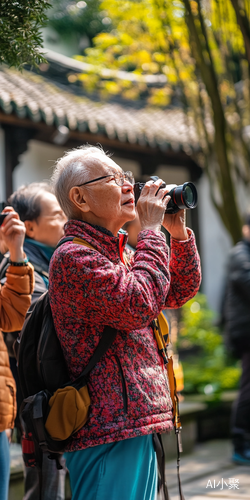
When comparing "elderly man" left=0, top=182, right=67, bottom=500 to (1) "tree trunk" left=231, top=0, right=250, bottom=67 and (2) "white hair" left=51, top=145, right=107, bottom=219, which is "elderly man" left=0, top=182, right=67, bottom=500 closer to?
(2) "white hair" left=51, top=145, right=107, bottom=219

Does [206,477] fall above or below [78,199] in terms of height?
below

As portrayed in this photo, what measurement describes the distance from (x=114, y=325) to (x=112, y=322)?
13 mm

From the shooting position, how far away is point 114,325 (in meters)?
1.66

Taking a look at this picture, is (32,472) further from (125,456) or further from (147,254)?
(147,254)

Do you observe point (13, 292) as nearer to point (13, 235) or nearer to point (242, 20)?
point (13, 235)

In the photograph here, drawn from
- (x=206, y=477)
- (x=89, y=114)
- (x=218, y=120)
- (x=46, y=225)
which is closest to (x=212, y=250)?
(x=89, y=114)

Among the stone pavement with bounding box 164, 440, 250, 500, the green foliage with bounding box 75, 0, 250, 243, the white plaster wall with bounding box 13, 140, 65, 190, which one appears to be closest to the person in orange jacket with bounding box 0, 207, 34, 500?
the stone pavement with bounding box 164, 440, 250, 500

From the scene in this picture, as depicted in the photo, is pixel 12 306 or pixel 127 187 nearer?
pixel 127 187

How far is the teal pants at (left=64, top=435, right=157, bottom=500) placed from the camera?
5.44 ft

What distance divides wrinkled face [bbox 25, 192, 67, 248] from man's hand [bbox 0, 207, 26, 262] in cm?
49

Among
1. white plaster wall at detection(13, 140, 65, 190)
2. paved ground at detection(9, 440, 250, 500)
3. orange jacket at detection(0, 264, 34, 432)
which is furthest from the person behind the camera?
white plaster wall at detection(13, 140, 65, 190)

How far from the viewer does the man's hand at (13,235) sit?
231cm

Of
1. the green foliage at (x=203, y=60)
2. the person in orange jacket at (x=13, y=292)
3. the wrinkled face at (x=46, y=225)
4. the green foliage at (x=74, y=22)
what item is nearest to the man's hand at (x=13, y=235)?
the person in orange jacket at (x=13, y=292)

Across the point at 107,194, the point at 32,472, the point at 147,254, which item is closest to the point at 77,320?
the point at 147,254
